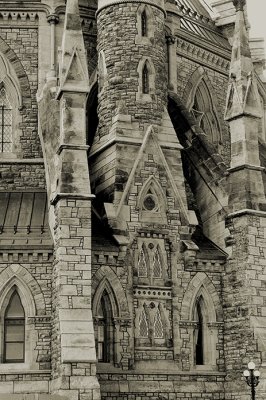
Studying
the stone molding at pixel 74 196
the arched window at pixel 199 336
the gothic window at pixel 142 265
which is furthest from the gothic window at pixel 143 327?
the stone molding at pixel 74 196

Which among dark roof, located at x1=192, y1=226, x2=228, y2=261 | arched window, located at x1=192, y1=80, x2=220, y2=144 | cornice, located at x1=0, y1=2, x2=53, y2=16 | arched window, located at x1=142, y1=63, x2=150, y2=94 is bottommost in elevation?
dark roof, located at x1=192, y1=226, x2=228, y2=261

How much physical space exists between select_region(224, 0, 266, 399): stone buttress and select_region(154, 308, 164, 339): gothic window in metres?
2.19

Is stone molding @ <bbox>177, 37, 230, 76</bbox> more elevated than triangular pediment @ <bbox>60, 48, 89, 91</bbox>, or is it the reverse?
stone molding @ <bbox>177, 37, 230, 76</bbox>

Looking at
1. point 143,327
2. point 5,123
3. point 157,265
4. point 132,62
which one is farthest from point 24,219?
point 132,62

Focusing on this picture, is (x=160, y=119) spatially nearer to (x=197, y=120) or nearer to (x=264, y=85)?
(x=197, y=120)

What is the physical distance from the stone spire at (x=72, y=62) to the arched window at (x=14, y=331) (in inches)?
246

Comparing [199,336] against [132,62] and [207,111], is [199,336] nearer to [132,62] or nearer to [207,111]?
[132,62]

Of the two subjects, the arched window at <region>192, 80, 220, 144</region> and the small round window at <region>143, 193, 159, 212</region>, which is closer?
the small round window at <region>143, 193, 159, 212</region>

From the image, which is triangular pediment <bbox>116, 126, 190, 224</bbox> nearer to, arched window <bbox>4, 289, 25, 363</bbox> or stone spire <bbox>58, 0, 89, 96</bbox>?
stone spire <bbox>58, 0, 89, 96</bbox>

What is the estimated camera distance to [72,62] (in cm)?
2914

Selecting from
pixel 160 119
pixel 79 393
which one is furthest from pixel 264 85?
pixel 79 393

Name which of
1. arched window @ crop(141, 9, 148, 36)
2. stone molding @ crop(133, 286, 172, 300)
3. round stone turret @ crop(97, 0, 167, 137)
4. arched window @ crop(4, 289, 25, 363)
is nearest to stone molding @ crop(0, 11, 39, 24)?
round stone turret @ crop(97, 0, 167, 137)

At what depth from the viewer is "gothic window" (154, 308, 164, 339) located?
29.4 meters

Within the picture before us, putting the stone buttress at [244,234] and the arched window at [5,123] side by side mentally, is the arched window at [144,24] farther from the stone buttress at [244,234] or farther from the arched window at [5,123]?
the arched window at [5,123]
